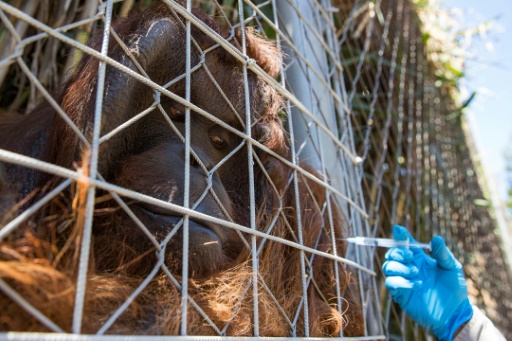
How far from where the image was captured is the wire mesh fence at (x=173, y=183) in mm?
577

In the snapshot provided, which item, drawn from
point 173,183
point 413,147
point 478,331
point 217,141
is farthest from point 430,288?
point 413,147

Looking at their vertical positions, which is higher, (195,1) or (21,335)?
(195,1)

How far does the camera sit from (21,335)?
1.43 feet

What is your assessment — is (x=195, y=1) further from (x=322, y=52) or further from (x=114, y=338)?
(x=114, y=338)

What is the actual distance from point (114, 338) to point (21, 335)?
0.11 m

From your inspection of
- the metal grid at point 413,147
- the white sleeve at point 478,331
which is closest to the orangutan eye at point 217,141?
the white sleeve at point 478,331

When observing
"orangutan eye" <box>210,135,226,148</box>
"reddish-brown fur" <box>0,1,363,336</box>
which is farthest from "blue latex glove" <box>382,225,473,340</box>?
"orangutan eye" <box>210,135,226,148</box>

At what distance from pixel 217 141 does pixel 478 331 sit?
924 mm

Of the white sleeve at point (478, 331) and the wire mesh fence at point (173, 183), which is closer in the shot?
the wire mesh fence at point (173, 183)

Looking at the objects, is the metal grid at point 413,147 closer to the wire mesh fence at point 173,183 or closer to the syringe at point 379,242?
the syringe at point 379,242

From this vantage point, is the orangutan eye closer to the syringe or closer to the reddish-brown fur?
the reddish-brown fur

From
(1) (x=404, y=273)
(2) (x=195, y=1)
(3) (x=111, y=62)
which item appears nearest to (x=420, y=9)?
(2) (x=195, y=1)

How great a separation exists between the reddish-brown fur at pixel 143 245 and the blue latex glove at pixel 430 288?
15 cm

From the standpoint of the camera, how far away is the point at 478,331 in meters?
1.38
